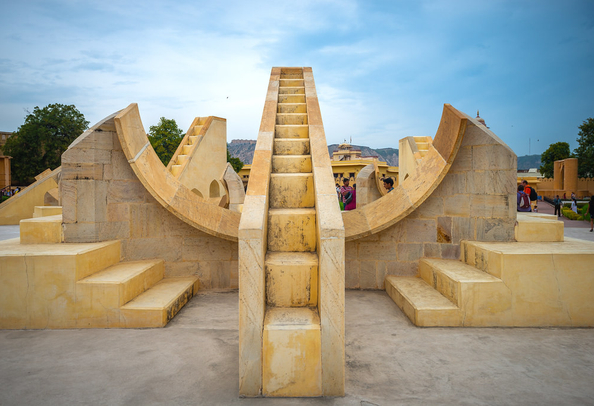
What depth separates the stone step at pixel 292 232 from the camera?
335 centimetres

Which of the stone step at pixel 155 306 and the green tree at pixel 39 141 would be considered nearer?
the stone step at pixel 155 306

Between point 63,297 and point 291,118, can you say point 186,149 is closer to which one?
point 291,118

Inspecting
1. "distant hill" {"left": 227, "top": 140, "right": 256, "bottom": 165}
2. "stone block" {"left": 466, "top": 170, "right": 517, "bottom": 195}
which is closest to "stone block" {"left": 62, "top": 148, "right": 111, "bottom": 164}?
"stone block" {"left": 466, "top": 170, "right": 517, "bottom": 195}

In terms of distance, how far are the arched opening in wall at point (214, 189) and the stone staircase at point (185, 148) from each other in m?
1.75

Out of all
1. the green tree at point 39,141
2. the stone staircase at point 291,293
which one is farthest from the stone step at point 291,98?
the green tree at point 39,141

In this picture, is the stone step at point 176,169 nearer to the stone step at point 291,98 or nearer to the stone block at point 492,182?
the stone step at point 291,98

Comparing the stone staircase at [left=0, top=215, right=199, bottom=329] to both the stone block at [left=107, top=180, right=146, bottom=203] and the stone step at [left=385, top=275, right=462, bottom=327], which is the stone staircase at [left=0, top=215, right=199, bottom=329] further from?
the stone step at [left=385, top=275, right=462, bottom=327]

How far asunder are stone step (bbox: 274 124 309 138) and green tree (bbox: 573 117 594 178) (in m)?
37.5

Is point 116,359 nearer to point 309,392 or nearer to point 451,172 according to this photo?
point 309,392

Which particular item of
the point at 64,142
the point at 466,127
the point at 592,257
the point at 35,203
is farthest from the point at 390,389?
the point at 64,142

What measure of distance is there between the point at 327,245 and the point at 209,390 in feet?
4.35

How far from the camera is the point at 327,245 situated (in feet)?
8.34

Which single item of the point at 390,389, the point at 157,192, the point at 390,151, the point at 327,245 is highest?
the point at 390,151

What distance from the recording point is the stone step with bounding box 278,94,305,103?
21.2 ft
